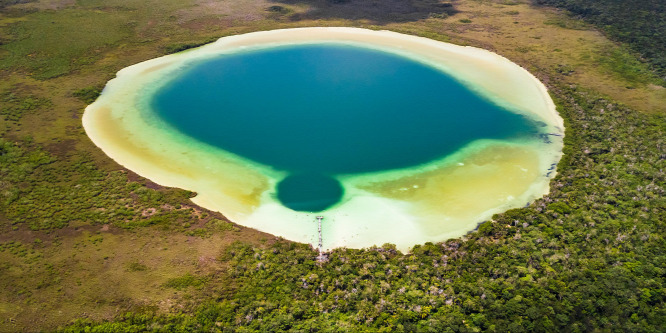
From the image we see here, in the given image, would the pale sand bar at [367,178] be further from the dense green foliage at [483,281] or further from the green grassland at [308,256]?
the dense green foliage at [483,281]

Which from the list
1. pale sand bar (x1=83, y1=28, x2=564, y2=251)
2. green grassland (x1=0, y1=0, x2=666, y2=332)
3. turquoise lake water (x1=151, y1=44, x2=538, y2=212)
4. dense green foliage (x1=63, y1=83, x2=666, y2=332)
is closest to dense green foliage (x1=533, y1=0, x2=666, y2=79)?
→ green grassland (x1=0, y1=0, x2=666, y2=332)

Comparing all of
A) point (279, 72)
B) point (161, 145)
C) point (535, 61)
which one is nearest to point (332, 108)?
point (279, 72)

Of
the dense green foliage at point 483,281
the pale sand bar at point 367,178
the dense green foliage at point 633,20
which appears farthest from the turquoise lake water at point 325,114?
the dense green foliage at point 633,20

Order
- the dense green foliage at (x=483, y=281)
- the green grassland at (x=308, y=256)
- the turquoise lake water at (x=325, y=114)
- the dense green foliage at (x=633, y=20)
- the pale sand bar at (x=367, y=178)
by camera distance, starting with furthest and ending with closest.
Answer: the dense green foliage at (x=633, y=20) → the turquoise lake water at (x=325, y=114) → the pale sand bar at (x=367, y=178) → the green grassland at (x=308, y=256) → the dense green foliage at (x=483, y=281)

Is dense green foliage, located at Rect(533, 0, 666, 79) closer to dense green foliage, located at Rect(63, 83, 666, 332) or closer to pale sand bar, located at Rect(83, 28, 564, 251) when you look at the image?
pale sand bar, located at Rect(83, 28, 564, 251)

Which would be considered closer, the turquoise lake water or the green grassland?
the green grassland

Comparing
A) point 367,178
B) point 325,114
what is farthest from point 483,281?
point 325,114
